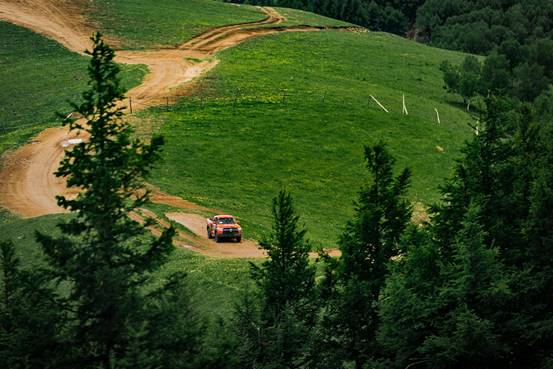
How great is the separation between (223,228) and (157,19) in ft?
220

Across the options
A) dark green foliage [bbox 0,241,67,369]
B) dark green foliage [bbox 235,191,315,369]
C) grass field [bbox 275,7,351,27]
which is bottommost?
dark green foliage [bbox 235,191,315,369]

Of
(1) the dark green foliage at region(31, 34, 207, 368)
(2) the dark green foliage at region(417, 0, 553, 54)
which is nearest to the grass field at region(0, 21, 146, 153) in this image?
(1) the dark green foliage at region(31, 34, 207, 368)

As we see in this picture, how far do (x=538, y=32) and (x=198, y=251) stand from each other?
12557 cm

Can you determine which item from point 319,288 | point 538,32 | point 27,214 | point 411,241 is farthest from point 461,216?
point 538,32

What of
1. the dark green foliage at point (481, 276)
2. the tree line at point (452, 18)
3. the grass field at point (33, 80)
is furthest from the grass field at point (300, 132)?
the tree line at point (452, 18)

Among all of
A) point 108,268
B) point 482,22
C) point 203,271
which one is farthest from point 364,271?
point 482,22

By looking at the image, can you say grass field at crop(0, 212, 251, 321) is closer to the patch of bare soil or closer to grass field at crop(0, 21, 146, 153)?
the patch of bare soil

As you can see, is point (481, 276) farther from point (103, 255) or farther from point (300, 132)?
point (300, 132)

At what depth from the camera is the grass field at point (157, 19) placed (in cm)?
10406

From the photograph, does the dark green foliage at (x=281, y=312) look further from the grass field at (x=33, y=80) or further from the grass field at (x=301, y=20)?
the grass field at (x=301, y=20)

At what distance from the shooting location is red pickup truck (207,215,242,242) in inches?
1972

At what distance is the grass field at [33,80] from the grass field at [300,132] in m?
12.2

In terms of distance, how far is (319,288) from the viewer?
31141 millimetres

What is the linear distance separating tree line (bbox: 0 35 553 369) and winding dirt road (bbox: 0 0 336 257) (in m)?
17.4
